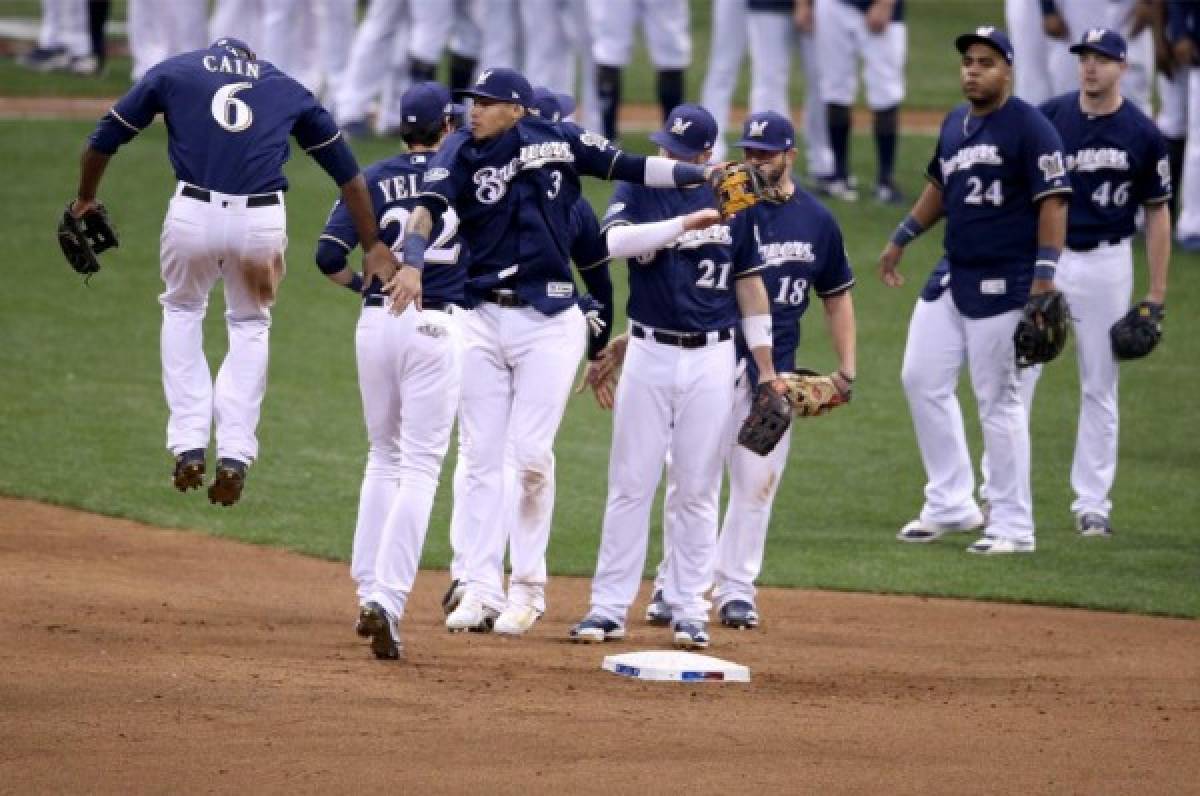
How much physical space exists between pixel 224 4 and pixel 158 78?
435 inches

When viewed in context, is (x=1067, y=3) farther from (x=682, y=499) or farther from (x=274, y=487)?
(x=682, y=499)

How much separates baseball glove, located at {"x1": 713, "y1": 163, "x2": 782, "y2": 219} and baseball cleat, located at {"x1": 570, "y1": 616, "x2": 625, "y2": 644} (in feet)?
5.94

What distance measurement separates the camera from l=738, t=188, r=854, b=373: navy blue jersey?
9.56 metres

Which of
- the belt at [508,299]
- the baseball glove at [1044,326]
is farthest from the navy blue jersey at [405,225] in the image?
the baseball glove at [1044,326]

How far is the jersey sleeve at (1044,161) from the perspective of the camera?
10.6 m

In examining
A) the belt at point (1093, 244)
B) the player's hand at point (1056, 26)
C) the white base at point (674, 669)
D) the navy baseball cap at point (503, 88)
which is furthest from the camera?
the player's hand at point (1056, 26)

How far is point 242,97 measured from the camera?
830 centimetres

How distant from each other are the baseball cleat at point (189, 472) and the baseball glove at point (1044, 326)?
4.04m

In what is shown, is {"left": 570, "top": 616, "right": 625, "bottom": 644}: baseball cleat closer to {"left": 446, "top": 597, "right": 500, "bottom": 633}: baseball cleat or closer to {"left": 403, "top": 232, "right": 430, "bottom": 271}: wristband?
{"left": 446, "top": 597, "right": 500, "bottom": 633}: baseball cleat

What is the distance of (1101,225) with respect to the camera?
11539 mm

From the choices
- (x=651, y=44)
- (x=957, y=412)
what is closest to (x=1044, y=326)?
(x=957, y=412)

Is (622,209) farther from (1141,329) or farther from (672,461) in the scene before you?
(1141,329)

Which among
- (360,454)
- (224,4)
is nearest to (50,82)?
(224,4)

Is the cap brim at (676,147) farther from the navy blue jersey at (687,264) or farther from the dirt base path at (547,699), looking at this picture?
the dirt base path at (547,699)
